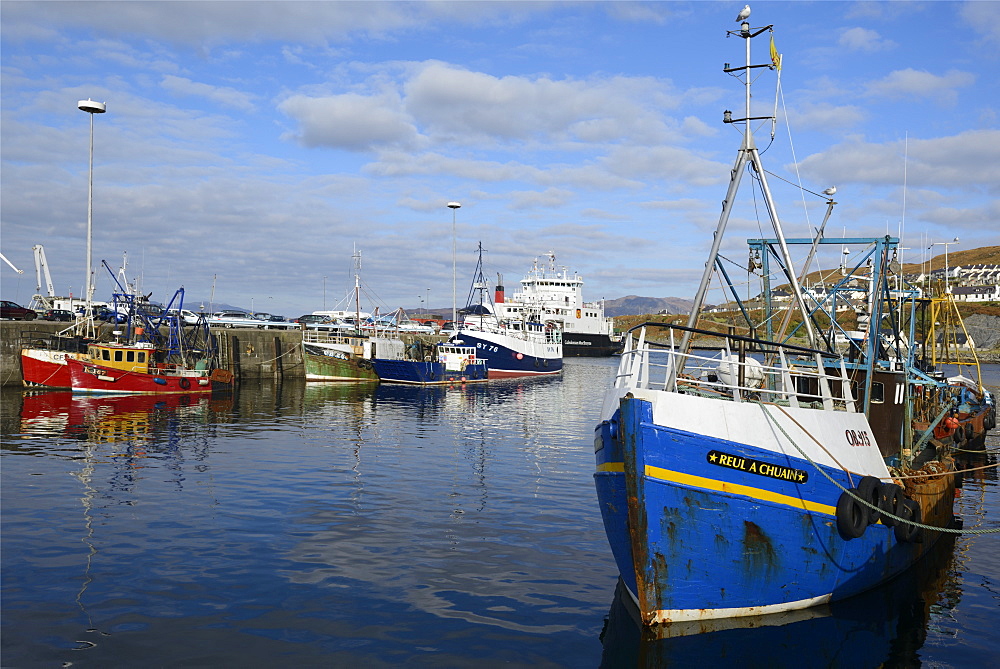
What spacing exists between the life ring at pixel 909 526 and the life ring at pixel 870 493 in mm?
1151

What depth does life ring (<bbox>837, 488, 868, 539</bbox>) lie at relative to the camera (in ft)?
41.7

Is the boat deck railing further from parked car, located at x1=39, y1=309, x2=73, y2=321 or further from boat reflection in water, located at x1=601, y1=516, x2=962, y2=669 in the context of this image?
parked car, located at x1=39, y1=309, x2=73, y2=321

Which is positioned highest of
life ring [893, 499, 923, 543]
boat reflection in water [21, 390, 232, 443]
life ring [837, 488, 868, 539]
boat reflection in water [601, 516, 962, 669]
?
life ring [837, 488, 868, 539]

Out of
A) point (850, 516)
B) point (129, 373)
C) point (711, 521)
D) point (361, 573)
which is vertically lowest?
point (361, 573)

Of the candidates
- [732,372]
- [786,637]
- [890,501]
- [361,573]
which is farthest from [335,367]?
[786,637]

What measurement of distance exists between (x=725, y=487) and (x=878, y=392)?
Answer: 26.6ft

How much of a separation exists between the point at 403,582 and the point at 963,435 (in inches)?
1220

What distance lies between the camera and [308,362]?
222ft

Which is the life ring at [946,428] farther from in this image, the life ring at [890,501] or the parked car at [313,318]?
the parked car at [313,318]

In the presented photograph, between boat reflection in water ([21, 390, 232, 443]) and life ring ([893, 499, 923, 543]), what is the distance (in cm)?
2995

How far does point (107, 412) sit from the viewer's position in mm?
40375

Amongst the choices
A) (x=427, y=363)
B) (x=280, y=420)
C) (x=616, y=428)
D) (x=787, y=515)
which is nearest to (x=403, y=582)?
(x=616, y=428)

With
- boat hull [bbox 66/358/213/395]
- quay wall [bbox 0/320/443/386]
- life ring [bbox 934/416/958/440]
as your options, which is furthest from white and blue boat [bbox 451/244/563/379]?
life ring [bbox 934/416/958/440]

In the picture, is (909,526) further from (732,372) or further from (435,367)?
(435,367)
